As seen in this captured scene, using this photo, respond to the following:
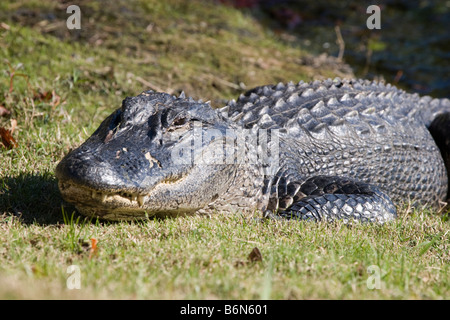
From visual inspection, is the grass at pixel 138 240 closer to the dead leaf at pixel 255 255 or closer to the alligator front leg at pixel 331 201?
the dead leaf at pixel 255 255

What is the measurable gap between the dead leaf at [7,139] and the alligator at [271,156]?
1268mm

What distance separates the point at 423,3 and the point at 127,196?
13.6 meters

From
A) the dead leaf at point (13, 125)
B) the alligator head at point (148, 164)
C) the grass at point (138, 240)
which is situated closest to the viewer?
the grass at point (138, 240)

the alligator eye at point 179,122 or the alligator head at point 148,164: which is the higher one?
the alligator eye at point 179,122

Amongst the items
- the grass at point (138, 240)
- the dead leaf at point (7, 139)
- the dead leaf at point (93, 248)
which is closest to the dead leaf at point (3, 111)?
the grass at point (138, 240)

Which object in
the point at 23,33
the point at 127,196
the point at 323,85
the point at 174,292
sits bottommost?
the point at 174,292

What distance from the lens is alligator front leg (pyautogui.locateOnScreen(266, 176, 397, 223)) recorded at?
4.03 m

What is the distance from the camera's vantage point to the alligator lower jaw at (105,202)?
10.2 ft

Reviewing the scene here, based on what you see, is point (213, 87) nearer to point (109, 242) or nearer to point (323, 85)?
point (323, 85)

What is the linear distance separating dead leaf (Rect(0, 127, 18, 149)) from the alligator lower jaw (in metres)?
1.67

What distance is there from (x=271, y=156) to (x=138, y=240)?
5.62ft

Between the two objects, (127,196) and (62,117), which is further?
(62,117)

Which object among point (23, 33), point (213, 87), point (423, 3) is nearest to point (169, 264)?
point (213, 87)
